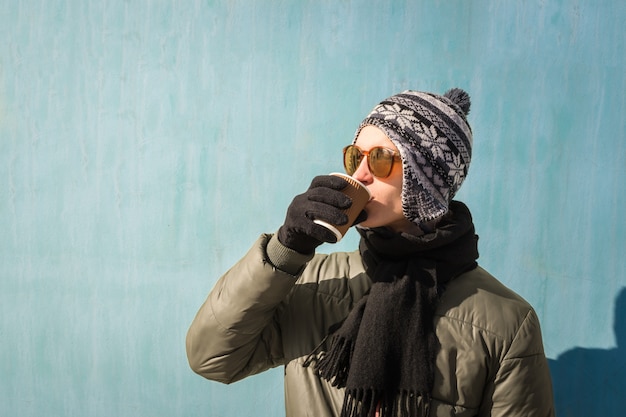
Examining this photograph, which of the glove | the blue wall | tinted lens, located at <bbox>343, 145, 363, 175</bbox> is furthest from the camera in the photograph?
the blue wall

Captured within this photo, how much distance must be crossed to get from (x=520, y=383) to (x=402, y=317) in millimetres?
365

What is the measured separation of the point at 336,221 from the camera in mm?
1532

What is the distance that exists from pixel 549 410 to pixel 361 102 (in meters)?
1.31

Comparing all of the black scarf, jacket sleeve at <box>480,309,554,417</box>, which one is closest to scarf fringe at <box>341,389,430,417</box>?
the black scarf

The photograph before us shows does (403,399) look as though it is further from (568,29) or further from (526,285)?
(568,29)

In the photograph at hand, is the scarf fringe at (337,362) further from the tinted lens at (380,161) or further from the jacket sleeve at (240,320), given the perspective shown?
the tinted lens at (380,161)

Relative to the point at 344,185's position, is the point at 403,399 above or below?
below

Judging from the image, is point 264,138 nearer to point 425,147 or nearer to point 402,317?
point 425,147

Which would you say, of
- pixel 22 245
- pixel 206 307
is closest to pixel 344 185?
pixel 206 307

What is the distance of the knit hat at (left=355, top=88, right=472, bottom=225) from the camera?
1736mm

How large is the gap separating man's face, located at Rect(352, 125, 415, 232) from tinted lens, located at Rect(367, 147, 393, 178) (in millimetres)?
20

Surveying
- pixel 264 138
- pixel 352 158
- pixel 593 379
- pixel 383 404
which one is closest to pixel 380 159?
pixel 352 158

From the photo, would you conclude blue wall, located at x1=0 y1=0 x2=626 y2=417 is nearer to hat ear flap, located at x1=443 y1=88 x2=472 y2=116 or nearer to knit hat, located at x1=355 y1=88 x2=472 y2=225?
hat ear flap, located at x1=443 y1=88 x2=472 y2=116

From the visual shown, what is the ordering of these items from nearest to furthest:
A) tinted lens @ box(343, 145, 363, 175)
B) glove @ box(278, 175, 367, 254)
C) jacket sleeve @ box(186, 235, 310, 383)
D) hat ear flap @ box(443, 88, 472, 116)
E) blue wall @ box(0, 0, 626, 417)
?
glove @ box(278, 175, 367, 254)
jacket sleeve @ box(186, 235, 310, 383)
tinted lens @ box(343, 145, 363, 175)
hat ear flap @ box(443, 88, 472, 116)
blue wall @ box(0, 0, 626, 417)
